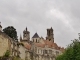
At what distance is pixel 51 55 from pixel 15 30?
119 ft

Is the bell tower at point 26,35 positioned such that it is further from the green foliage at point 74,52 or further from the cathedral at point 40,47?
the green foliage at point 74,52

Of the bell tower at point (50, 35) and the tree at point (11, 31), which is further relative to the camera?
the bell tower at point (50, 35)

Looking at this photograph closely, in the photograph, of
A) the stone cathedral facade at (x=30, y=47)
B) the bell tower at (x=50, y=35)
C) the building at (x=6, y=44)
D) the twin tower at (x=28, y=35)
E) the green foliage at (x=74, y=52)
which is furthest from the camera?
the bell tower at (x=50, y=35)

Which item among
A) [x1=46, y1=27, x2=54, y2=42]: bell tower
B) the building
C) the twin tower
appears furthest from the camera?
[x1=46, y1=27, x2=54, y2=42]: bell tower

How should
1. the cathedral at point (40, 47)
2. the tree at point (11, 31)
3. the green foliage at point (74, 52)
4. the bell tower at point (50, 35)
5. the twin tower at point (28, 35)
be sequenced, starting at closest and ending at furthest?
the green foliage at point (74, 52), the tree at point (11, 31), the cathedral at point (40, 47), the twin tower at point (28, 35), the bell tower at point (50, 35)

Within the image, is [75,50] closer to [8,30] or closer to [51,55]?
[8,30]

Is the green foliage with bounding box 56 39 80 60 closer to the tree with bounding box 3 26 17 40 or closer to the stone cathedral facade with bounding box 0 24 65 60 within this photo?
the stone cathedral facade with bounding box 0 24 65 60

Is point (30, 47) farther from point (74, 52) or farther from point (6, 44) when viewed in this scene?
point (74, 52)

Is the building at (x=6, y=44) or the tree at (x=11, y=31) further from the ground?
the tree at (x=11, y=31)

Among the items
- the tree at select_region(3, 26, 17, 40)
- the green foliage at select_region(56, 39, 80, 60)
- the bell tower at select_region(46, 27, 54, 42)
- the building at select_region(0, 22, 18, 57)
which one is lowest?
the green foliage at select_region(56, 39, 80, 60)

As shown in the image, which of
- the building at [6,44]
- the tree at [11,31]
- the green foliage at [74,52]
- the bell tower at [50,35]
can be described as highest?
the bell tower at [50,35]

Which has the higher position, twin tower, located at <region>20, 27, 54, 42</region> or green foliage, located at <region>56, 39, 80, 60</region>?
twin tower, located at <region>20, 27, 54, 42</region>

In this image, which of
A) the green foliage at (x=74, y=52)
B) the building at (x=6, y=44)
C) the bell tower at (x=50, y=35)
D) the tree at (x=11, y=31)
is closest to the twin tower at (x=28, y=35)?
the bell tower at (x=50, y=35)

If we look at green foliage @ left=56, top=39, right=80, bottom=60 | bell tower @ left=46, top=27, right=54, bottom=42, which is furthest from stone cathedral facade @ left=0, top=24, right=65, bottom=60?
green foliage @ left=56, top=39, right=80, bottom=60
